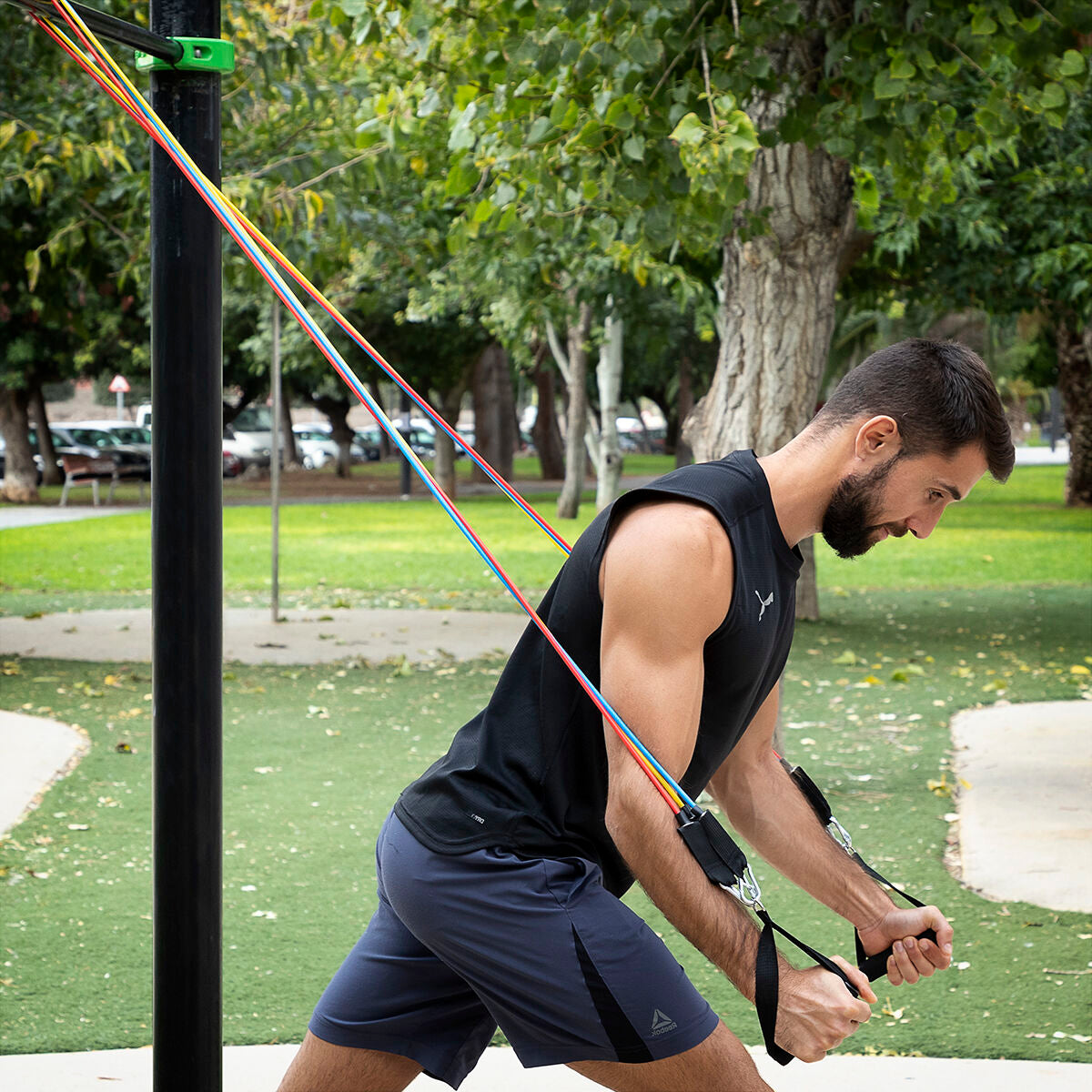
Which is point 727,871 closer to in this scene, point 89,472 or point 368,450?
point 89,472

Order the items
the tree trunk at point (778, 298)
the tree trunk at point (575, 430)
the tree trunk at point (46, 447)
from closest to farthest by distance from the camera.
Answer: the tree trunk at point (778, 298)
the tree trunk at point (575, 430)
the tree trunk at point (46, 447)

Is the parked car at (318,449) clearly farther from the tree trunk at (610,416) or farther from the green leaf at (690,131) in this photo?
the green leaf at (690,131)

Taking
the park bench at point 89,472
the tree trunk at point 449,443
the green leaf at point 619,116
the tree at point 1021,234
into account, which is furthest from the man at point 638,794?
the park bench at point 89,472

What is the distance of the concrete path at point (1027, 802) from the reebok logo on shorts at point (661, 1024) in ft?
10.9

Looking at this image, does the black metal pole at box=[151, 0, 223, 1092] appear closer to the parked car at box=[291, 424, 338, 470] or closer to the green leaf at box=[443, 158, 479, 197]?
the green leaf at box=[443, 158, 479, 197]

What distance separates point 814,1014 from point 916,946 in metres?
0.36

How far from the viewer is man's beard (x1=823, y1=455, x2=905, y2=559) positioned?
2219mm

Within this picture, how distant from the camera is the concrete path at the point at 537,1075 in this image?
3.49 meters

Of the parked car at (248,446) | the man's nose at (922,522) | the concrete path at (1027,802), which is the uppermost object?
the man's nose at (922,522)

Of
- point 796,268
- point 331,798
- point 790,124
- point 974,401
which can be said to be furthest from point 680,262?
point 974,401

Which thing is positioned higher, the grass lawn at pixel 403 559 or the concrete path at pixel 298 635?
the concrete path at pixel 298 635

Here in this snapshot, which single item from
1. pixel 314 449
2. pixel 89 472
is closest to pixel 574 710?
pixel 89 472

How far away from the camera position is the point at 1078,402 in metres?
26.6

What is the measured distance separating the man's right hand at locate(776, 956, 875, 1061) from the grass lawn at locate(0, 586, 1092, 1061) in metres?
2.01
